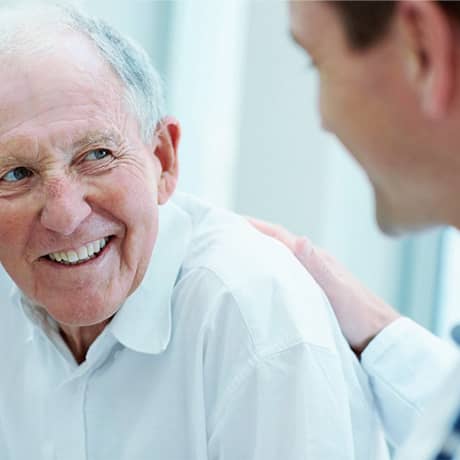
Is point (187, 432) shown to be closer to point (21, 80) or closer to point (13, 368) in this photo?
point (13, 368)

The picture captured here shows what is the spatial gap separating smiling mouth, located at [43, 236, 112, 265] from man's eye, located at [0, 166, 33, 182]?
11 centimetres

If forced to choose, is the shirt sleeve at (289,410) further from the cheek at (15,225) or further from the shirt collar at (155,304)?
the cheek at (15,225)

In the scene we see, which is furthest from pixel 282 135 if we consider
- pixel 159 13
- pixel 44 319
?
pixel 44 319

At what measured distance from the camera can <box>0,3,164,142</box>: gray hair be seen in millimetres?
1354

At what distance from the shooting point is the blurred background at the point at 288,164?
8.18 feet

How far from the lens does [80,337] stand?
1522mm

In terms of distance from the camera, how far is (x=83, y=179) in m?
1.35

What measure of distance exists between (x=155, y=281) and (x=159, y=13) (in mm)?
1814

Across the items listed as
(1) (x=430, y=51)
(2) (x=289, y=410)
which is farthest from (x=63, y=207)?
(1) (x=430, y=51)

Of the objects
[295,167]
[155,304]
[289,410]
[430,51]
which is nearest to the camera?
[430,51]

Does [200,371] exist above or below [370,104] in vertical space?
below

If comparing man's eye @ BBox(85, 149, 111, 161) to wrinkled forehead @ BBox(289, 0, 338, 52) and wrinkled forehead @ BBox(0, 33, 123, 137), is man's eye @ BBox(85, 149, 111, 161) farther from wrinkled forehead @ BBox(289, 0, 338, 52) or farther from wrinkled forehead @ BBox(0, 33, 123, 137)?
wrinkled forehead @ BBox(289, 0, 338, 52)

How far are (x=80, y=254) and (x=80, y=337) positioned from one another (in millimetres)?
195

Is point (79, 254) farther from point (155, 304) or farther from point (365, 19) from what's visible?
point (365, 19)
